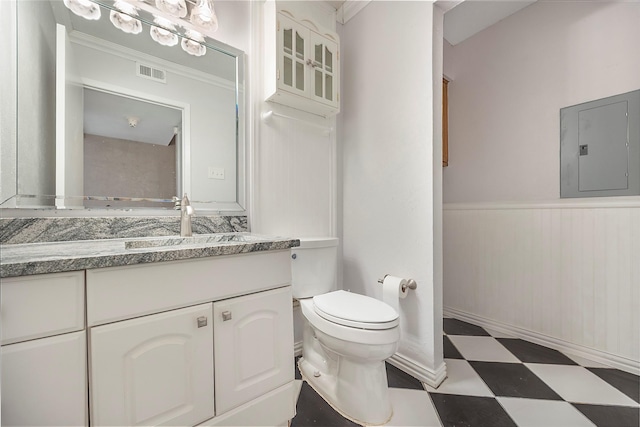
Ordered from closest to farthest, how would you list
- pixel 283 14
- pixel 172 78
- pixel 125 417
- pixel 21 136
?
pixel 125 417, pixel 21 136, pixel 172 78, pixel 283 14

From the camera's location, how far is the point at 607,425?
1091 millimetres

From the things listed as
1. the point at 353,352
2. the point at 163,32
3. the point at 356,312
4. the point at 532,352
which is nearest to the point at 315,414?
the point at 353,352

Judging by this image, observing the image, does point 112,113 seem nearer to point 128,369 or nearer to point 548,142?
point 128,369

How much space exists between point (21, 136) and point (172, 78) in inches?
25.6

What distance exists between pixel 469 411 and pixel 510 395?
0.27 metres

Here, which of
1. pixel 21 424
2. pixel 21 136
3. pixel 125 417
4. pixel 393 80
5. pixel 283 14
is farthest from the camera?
pixel 393 80

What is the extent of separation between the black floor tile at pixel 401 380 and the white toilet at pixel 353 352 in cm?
24

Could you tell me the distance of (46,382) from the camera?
65 centimetres

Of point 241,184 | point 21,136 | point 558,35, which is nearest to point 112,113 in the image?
point 21,136

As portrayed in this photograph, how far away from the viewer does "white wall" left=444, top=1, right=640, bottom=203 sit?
1.60 meters

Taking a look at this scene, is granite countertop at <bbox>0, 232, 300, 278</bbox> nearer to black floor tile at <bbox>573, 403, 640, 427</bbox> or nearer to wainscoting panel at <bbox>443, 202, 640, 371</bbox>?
black floor tile at <bbox>573, 403, 640, 427</bbox>

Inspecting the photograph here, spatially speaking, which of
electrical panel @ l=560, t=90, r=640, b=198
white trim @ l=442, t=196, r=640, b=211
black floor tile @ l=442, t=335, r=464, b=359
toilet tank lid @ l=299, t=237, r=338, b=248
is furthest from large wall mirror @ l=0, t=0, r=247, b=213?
electrical panel @ l=560, t=90, r=640, b=198

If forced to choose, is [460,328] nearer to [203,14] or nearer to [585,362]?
[585,362]

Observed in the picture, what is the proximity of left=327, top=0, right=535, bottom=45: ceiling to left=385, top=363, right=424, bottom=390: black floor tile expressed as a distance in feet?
7.70
